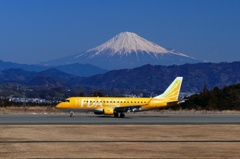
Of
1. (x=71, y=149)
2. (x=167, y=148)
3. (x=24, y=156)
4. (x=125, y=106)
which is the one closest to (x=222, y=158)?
(x=167, y=148)

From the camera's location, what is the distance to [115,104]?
208 ft

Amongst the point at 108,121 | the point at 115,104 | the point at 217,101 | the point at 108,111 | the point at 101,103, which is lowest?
the point at 108,121

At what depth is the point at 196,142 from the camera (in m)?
28.4

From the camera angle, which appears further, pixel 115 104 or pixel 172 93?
pixel 172 93

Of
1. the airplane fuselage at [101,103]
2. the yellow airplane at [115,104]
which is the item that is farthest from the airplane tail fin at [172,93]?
the airplane fuselage at [101,103]

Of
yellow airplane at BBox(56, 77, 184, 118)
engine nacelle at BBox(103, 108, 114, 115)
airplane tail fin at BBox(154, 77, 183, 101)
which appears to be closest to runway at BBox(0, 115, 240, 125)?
engine nacelle at BBox(103, 108, 114, 115)

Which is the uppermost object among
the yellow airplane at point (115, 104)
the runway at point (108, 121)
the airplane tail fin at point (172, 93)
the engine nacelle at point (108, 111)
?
the airplane tail fin at point (172, 93)

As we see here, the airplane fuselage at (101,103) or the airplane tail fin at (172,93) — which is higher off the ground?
the airplane tail fin at (172,93)

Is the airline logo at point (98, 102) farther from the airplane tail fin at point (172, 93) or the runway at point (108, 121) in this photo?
the airplane tail fin at point (172, 93)

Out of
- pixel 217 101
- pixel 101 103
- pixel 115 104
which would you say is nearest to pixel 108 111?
pixel 101 103

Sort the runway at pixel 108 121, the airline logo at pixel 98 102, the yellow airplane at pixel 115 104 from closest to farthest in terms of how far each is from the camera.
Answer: the runway at pixel 108 121
the yellow airplane at pixel 115 104
the airline logo at pixel 98 102

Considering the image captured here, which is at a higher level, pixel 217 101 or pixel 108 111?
pixel 217 101

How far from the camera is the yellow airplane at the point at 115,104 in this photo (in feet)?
196

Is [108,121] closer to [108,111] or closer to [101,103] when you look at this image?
[108,111]
